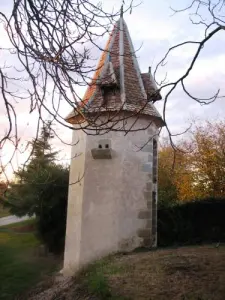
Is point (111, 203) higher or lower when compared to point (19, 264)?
higher

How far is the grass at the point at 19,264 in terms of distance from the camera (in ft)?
43.0

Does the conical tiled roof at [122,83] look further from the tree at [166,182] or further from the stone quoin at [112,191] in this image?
the tree at [166,182]

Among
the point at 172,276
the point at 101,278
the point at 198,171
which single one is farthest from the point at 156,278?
the point at 198,171

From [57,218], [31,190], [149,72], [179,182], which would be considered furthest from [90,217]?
[179,182]

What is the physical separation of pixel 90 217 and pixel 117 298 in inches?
159

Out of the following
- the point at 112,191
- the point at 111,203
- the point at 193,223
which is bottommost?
the point at 193,223

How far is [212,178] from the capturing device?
20297mm

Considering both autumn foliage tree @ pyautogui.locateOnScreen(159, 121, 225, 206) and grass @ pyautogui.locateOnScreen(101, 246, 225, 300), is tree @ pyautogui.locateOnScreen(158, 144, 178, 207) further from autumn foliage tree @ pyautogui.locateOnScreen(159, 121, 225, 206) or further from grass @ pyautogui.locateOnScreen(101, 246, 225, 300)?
grass @ pyautogui.locateOnScreen(101, 246, 225, 300)

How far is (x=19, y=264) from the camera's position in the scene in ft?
55.4

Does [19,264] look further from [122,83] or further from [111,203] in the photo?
[122,83]

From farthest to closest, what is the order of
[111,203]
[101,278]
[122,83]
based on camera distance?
[122,83], [111,203], [101,278]

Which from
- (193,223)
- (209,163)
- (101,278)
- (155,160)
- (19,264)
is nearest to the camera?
(101,278)

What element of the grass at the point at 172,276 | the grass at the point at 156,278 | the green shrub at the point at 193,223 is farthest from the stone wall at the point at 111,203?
the green shrub at the point at 193,223

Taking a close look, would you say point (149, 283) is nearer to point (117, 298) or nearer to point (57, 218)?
point (117, 298)
